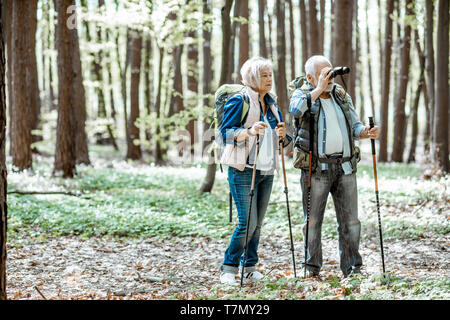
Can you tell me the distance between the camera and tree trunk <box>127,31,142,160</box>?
778 inches

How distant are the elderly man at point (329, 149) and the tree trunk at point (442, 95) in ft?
28.0

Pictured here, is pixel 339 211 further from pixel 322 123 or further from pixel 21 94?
pixel 21 94

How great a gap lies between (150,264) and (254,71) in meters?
3.00

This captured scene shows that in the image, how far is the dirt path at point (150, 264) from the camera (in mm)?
5043

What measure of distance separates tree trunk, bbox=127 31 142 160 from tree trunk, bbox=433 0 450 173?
1160 centimetres

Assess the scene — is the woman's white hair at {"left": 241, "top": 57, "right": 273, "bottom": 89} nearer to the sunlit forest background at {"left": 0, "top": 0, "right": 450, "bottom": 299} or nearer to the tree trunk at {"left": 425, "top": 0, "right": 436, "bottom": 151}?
the sunlit forest background at {"left": 0, "top": 0, "right": 450, "bottom": 299}

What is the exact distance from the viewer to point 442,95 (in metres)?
12.7

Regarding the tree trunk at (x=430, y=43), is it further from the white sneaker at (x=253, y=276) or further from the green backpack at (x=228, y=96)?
the green backpack at (x=228, y=96)

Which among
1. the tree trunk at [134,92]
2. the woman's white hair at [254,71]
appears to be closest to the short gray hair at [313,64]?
the woman's white hair at [254,71]

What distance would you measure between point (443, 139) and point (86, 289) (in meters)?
10.6

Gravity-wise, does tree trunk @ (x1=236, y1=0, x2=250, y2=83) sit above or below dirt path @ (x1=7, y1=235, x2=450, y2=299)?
above

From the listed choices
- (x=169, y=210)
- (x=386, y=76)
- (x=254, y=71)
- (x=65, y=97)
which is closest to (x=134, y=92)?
(x=65, y=97)

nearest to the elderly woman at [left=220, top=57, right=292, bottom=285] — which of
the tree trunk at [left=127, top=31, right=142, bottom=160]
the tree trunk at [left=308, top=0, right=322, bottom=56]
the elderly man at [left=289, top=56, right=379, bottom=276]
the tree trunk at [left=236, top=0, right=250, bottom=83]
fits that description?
the elderly man at [left=289, top=56, right=379, bottom=276]

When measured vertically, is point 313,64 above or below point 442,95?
above
